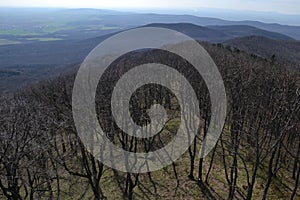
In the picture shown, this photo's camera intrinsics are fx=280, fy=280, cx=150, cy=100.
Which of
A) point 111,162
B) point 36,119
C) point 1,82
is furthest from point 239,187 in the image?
point 1,82

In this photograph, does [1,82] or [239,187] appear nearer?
[239,187]

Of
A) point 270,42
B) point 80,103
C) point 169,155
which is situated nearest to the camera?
point 80,103

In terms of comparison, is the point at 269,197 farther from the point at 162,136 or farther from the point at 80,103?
the point at 80,103

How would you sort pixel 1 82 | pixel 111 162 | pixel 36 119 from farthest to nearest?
pixel 1 82 → pixel 111 162 → pixel 36 119

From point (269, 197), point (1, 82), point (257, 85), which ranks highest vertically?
point (257, 85)

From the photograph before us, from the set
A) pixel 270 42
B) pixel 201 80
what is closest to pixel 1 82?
pixel 201 80

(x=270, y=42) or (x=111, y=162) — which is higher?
(x=270, y=42)

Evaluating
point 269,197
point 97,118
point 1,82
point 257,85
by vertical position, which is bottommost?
point 1,82

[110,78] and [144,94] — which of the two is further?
[144,94]

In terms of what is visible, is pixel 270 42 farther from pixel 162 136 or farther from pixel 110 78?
pixel 110 78
